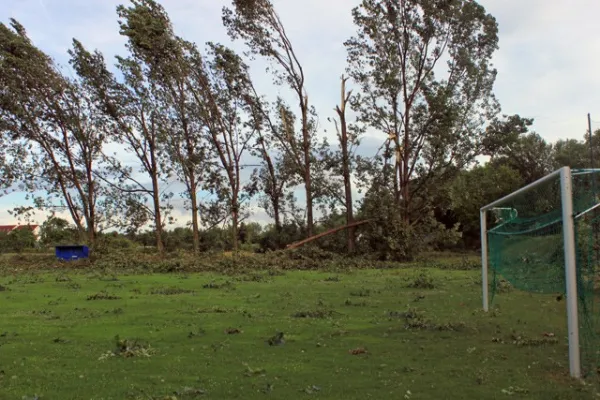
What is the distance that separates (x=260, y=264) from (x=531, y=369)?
20.2 metres

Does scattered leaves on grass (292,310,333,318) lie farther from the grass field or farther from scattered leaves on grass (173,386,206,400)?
scattered leaves on grass (173,386,206,400)

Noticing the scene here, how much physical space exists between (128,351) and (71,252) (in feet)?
88.5

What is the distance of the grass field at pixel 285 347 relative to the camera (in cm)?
529

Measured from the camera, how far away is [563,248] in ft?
23.3

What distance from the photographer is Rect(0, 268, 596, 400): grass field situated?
5.29 metres

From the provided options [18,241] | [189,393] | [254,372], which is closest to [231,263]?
[254,372]

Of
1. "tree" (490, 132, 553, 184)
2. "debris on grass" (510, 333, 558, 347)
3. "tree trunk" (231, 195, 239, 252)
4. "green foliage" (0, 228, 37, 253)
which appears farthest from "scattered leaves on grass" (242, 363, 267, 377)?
"tree" (490, 132, 553, 184)

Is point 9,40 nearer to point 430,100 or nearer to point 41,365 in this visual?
point 430,100

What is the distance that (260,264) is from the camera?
25594 millimetres

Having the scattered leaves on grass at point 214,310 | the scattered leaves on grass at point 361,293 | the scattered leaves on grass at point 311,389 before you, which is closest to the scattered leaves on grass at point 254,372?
the scattered leaves on grass at point 311,389

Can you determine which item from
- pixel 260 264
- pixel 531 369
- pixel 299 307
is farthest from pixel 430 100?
pixel 531 369

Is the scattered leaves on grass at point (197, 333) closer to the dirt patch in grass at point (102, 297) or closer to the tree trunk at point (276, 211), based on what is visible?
the dirt patch in grass at point (102, 297)

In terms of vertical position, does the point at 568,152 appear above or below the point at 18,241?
above

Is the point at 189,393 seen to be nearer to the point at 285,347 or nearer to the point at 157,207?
the point at 285,347
